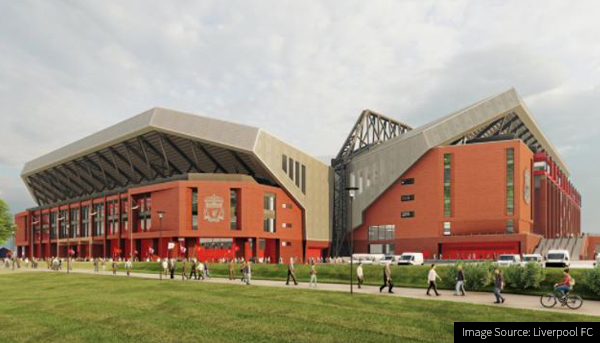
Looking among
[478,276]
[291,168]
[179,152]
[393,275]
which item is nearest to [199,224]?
[179,152]

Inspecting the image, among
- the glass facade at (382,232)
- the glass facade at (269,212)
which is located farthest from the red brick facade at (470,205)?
the glass facade at (269,212)

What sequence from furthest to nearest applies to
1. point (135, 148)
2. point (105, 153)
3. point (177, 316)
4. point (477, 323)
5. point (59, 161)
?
point (59, 161) → point (105, 153) → point (135, 148) → point (177, 316) → point (477, 323)

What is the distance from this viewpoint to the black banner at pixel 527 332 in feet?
44.1

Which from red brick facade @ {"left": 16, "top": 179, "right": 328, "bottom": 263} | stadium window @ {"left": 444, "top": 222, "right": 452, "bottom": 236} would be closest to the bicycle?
red brick facade @ {"left": 16, "top": 179, "right": 328, "bottom": 263}

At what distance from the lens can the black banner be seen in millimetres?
13438

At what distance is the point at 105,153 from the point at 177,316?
235ft

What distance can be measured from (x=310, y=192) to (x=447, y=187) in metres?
22.3

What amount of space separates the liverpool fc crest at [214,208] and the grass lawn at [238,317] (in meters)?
42.1

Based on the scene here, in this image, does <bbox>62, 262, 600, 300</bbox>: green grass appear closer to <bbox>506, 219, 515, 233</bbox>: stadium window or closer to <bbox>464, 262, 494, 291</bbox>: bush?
<bbox>464, 262, 494, 291</bbox>: bush

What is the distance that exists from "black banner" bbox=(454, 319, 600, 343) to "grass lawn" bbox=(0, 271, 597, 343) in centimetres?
80

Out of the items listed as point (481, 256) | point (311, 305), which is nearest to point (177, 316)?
point (311, 305)

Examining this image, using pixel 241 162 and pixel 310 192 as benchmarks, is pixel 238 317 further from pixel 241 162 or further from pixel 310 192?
pixel 310 192

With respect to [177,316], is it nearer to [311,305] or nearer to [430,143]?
[311,305]

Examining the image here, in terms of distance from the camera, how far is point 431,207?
73812 mm
